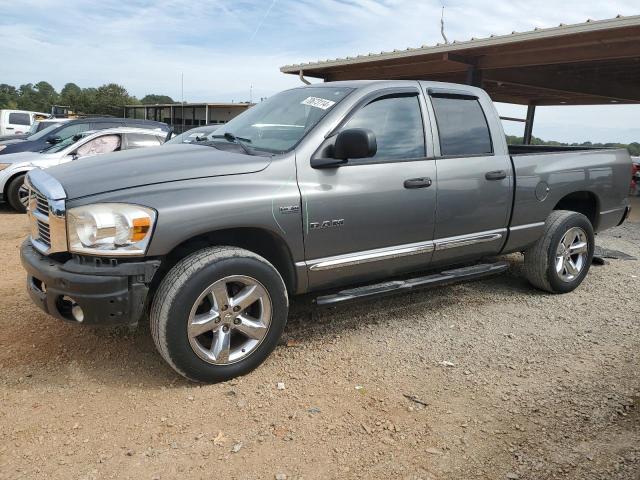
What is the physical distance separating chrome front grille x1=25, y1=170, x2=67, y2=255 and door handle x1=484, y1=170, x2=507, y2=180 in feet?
10.2

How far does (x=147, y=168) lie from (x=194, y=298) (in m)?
0.85

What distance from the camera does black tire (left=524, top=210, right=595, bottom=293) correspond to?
477 centimetres

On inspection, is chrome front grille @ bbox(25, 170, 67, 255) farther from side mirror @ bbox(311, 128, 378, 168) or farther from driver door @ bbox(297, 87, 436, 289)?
side mirror @ bbox(311, 128, 378, 168)

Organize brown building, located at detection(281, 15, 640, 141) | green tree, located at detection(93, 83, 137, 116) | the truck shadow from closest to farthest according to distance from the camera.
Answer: the truck shadow, brown building, located at detection(281, 15, 640, 141), green tree, located at detection(93, 83, 137, 116)

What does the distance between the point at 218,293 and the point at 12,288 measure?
8.87 feet

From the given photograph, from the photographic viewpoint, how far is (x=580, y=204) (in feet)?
17.7

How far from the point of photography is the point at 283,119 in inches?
150

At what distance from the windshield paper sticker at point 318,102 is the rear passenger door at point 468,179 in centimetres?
89

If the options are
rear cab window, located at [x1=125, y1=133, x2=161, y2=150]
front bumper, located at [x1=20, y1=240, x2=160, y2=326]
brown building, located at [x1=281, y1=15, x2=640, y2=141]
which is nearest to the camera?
front bumper, located at [x1=20, y1=240, x2=160, y2=326]

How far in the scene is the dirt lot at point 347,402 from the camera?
2432 millimetres

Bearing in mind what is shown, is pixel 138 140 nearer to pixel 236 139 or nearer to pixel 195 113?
pixel 236 139

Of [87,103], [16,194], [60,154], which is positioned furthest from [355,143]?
[87,103]

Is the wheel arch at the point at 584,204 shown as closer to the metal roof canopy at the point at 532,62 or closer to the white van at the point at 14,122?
the metal roof canopy at the point at 532,62

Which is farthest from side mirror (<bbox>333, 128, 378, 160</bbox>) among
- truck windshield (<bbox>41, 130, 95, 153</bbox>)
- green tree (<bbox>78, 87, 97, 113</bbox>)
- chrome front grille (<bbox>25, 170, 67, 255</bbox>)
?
green tree (<bbox>78, 87, 97, 113</bbox>)
